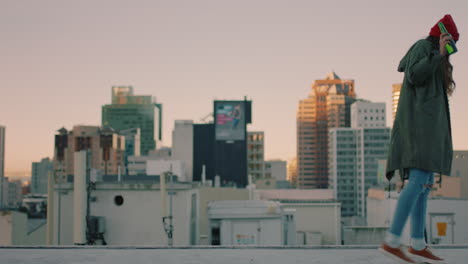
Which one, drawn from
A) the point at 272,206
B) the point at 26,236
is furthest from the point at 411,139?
the point at 26,236

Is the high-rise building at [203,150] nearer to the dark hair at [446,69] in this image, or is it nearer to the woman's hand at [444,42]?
the dark hair at [446,69]

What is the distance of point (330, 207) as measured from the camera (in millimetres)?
62438

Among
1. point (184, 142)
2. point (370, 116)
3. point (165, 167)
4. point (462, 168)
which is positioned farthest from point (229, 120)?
point (370, 116)

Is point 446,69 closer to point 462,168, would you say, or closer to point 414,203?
point 414,203

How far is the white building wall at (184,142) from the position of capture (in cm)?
10669

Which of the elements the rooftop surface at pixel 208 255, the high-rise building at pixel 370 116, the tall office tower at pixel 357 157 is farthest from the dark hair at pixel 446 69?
the high-rise building at pixel 370 116

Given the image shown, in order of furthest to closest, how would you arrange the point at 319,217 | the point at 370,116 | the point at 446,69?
the point at 370,116
the point at 319,217
the point at 446,69

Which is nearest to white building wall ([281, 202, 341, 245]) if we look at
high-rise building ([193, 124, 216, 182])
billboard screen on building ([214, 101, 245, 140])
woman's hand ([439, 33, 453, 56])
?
high-rise building ([193, 124, 216, 182])

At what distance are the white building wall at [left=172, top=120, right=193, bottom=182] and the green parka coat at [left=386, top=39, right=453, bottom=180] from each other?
101 m

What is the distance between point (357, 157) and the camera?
15638cm

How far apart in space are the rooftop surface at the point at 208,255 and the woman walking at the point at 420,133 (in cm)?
40

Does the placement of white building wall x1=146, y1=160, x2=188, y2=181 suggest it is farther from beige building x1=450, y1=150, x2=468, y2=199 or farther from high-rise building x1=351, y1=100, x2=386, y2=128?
high-rise building x1=351, y1=100, x2=386, y2=128

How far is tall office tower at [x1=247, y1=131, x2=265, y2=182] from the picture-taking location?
14362 cm

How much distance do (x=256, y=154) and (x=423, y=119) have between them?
140 meters
